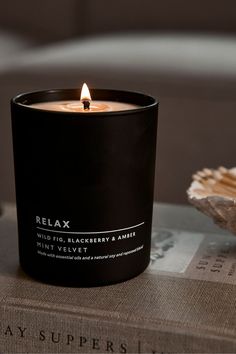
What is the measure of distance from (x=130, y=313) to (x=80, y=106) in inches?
5.9

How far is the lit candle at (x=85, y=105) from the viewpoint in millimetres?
477

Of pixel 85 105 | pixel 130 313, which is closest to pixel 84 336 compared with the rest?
pixel 130 313

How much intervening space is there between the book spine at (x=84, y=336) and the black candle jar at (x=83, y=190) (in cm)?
4

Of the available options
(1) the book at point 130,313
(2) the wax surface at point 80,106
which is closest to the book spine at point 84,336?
(1) the book at point 130,313

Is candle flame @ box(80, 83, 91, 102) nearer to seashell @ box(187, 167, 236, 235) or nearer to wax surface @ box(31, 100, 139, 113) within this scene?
wax surface @ box(31, 100, 139, 113)

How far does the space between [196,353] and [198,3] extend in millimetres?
966

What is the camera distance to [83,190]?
1.49ft

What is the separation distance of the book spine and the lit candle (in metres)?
0.14

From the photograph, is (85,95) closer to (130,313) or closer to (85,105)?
(85,105)

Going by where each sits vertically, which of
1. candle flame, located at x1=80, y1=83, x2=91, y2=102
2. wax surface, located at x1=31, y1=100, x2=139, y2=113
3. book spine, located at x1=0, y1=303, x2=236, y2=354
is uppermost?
candle flame, located at x1=80, y1=83, x2=91, y2=102

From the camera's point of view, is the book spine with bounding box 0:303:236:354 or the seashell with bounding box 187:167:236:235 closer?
the book spine with bounding box 0:303:236:354

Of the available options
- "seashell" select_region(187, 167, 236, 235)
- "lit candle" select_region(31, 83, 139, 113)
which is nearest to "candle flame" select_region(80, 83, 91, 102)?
"lit candle" select_region(31, 83, 139, 113)

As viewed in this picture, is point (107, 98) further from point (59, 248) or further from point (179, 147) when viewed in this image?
point (179, 147)

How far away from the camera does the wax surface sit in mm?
478
